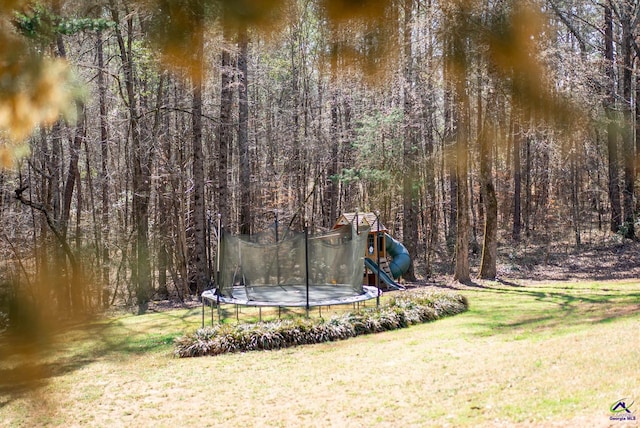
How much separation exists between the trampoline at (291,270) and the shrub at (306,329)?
53 cm

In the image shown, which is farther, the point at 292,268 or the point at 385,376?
the point at 292,268

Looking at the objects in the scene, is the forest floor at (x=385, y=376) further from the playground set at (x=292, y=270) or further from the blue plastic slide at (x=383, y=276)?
the blue plastic slide at (x=383, y=276)

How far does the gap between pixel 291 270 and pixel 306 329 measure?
2499 millimetres

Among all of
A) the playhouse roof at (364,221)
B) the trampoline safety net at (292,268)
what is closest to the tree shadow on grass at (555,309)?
the trampoline safety net at (292,268)

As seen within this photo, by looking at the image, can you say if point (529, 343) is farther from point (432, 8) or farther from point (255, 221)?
point (255, 221)

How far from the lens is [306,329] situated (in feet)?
29.9

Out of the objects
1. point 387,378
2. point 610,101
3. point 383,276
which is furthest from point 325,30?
point 383,276

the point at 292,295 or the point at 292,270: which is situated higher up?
the point at 292,270

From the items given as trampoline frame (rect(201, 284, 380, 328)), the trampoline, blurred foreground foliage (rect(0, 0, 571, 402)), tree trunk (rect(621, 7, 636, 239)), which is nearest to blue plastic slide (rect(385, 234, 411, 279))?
the trampoline

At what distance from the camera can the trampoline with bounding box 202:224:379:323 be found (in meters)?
10.4

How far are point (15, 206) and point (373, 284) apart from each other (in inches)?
435

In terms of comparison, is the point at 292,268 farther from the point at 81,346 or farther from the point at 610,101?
the point at 610,101

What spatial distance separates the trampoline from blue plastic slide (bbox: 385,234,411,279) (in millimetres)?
3678

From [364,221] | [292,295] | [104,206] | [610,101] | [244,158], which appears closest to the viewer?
[610,101]
